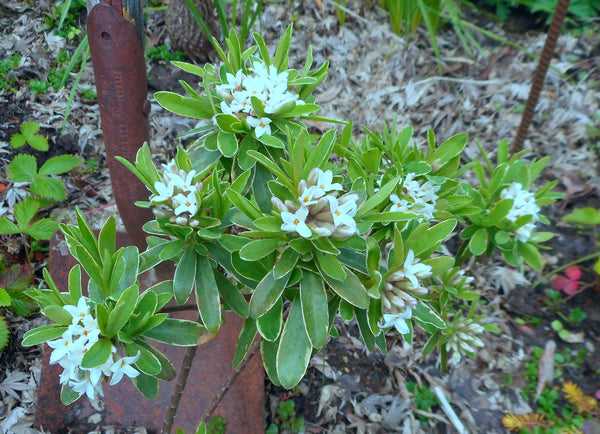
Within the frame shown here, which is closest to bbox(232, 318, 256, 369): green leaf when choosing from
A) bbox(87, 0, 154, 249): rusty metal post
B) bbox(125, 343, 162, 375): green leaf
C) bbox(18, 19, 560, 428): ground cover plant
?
bbox(18, 19, 560, 428): ground cover plant

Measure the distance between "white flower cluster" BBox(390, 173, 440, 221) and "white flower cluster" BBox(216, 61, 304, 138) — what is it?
38cm

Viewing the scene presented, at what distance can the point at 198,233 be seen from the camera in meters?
1.10

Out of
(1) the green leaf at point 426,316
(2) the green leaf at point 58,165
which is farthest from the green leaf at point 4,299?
(1) the green leaf at point 426,316

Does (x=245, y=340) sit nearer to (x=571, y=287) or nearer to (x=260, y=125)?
(x=260, y=125)

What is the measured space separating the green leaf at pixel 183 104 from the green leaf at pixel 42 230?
0.98 m

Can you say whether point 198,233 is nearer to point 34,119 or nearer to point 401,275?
point 401,275

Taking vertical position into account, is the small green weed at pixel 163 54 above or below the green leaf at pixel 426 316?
above

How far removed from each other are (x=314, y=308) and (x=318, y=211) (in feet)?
0.76

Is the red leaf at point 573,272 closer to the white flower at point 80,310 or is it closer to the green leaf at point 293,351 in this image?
the green leaf at point 293,351

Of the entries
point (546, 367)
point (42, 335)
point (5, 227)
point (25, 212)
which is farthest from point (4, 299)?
point (546, 367)

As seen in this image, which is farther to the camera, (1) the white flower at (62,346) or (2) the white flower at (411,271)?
(2) the white flower at (411,271)

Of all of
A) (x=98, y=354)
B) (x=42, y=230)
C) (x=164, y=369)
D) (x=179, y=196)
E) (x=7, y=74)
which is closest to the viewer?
(x=98, y=354)

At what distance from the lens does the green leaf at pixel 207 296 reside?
1.16m

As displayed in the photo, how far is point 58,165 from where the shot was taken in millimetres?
2160
